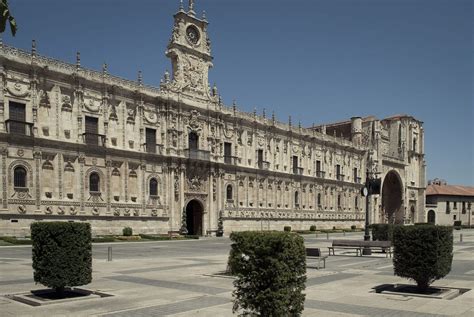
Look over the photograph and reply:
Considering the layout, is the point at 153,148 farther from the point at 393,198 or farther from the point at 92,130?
the point at 393,198

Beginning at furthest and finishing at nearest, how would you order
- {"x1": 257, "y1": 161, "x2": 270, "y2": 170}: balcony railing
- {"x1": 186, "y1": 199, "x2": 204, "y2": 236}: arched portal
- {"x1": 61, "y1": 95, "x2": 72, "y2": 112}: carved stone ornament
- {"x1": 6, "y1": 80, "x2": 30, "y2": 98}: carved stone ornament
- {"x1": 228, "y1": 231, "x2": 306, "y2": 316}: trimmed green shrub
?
1. {"x1": 257, "y1": 161, "x2": 270, "y2": 170}: balcony railing
2. {"x1": 186, "y1": 199, "x2": 204, "y2": 236}: arched portal
3. {"x1": 61, "y1": 95, "x2": 72, "y2": 112}: carved stone ornament
4. {"x1": 6, "y1": 80, "x2": 30, "y2": 98}: carved stone ornament
5. {"x1": 228, "y1": 231, "x2": 306, "y2": 316}: trimmed green shrub

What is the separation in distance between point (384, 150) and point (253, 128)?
39.4m

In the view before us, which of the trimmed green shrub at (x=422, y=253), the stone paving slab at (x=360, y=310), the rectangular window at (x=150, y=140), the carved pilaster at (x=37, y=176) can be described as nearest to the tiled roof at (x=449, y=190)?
the rectangular window at (x=150, y=140)

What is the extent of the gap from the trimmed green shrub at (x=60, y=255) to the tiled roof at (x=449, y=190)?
10133cm

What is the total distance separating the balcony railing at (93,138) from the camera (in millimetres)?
39319

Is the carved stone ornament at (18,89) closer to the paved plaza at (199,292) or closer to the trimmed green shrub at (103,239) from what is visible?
the trimmed green shrub at (103,239)

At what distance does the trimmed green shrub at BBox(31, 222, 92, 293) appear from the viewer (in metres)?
11.1

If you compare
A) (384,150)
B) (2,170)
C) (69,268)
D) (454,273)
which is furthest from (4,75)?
(384,150)

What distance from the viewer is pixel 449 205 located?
10375cm

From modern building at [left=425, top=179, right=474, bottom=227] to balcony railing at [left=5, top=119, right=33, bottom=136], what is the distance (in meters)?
85.1

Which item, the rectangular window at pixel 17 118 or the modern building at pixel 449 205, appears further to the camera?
the modern building at pixel 449 205

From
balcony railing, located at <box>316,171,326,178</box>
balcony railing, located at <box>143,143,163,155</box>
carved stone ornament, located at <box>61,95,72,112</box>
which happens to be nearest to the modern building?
balcony railing, located at <box>316,171,326,178</box>

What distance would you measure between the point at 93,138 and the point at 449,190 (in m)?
90.7

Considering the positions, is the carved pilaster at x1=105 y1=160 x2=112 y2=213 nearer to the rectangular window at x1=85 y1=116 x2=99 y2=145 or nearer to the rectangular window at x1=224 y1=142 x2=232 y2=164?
the rectangular window at x1=85 y1=116 x2=99 y2=145
